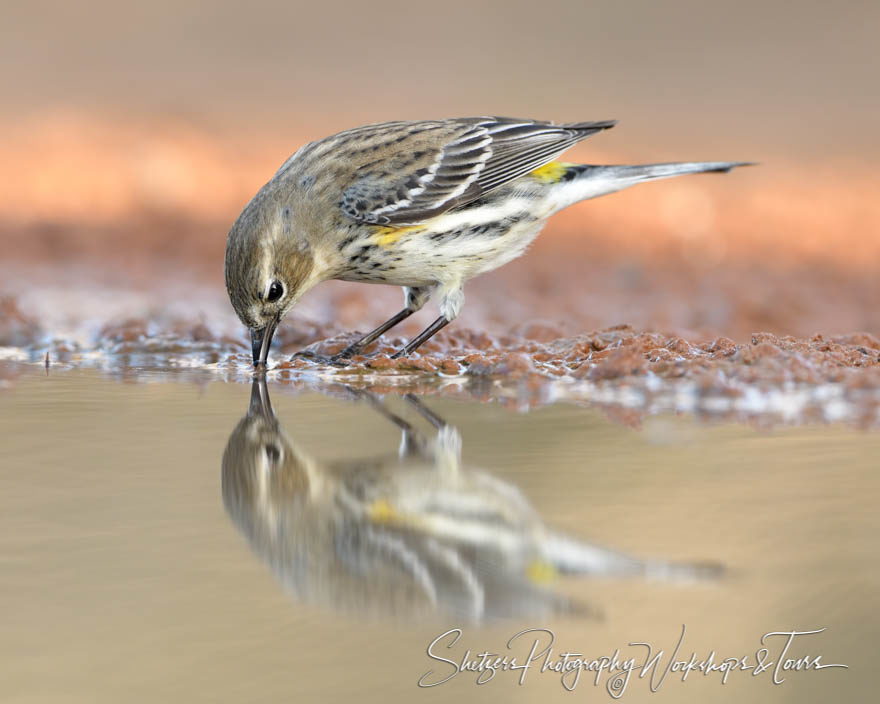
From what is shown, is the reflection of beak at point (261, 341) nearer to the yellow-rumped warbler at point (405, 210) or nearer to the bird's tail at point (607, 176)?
the yellow-rumped warbler at point (405, 210)

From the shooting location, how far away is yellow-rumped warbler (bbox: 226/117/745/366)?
6.49 meters

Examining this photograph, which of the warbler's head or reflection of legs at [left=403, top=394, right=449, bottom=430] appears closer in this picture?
reflection of legs at [left=403, top=394, right=449, bottom=430]

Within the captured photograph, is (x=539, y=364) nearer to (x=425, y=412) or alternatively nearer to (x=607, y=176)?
(x=425, y=412)

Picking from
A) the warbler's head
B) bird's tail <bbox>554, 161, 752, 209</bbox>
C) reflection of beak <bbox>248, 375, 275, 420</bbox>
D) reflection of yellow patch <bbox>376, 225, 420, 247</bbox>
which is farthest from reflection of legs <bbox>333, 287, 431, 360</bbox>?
bird's tail <bbox>554, 161, 752, 209</bbox>

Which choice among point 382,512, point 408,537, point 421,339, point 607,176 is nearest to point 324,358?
point 421,339

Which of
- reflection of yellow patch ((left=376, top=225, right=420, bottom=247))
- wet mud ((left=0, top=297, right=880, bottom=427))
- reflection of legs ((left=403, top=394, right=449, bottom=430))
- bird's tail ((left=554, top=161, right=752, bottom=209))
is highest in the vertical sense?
bird's tail ((left=554, top=161, right=752, bottom=209))

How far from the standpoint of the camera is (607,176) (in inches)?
285

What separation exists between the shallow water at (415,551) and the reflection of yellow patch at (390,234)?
175 cm

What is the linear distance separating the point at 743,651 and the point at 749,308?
7.73 metres

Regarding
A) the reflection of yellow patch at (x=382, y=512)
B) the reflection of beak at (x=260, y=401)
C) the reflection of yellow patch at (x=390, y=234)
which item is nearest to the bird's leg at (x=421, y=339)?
the reflection of yellow patch at (x=390, y=234)

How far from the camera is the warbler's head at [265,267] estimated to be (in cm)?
634

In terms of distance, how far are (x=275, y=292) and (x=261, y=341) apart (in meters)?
0.32

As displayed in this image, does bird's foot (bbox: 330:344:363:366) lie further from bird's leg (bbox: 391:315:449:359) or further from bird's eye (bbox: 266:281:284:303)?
bird's eye (bbox: 266:281:284:303)

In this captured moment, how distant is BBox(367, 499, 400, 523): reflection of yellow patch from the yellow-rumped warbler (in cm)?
299
